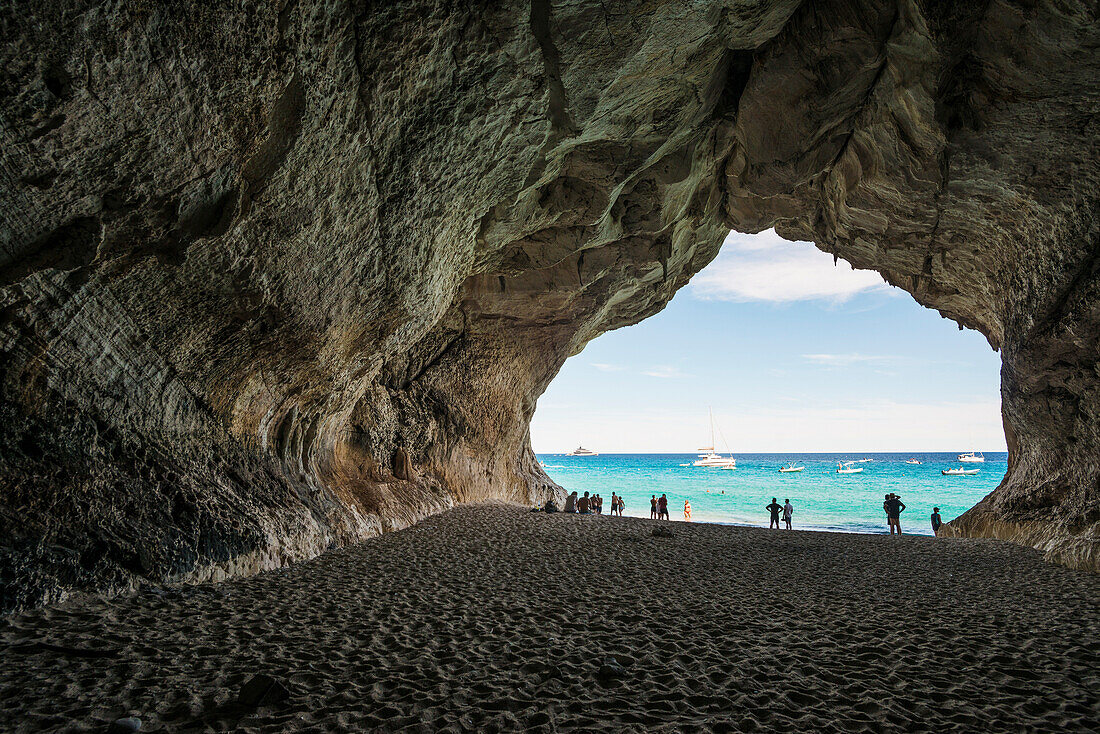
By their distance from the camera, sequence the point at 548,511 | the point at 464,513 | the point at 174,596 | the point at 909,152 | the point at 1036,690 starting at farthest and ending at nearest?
1. the point at 548,511
2. the point at 464,513
3. the point at 909,152
4. the point at 174,596
5. the point at 1036,690

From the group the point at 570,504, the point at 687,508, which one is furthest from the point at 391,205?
the point at 687,508

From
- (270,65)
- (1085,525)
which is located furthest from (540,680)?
(1085,525)

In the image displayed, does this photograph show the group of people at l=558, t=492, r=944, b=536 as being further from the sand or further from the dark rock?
the dark rock

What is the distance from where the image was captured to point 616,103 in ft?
34.2

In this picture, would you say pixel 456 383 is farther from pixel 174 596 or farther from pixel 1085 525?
pixel 1085 525

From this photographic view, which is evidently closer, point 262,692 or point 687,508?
point 262,692

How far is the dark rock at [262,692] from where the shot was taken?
12.4 feet

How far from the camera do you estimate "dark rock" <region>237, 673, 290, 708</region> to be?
12.4ft

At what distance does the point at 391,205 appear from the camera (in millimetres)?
8719

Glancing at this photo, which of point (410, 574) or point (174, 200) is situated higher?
point (174, 200)

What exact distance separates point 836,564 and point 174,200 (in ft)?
39.8

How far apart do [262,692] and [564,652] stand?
254 cm

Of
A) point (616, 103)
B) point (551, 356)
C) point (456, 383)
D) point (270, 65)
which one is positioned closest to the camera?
point (270, 65)

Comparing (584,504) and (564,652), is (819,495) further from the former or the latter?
(564,652)
